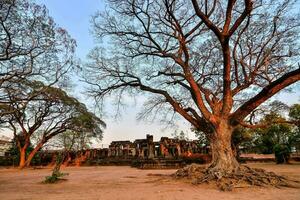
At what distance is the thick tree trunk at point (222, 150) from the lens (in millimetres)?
14773

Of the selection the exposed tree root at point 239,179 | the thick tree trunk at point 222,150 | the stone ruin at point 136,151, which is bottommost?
the exposed tree root at point 239,179

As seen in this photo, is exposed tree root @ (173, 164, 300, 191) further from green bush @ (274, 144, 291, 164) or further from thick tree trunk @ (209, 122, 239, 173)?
green bush @ (274, 144, 291, 164)

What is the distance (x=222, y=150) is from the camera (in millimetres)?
15117

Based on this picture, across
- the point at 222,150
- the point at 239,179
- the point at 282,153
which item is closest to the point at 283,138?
the point at 282,153

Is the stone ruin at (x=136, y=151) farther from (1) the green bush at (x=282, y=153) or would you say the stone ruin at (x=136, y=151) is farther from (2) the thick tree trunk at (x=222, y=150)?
(2) the thick tree trunk at (x=222, y=150)

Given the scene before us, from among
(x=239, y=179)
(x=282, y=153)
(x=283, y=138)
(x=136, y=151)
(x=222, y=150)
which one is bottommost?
(x=239, y=179)

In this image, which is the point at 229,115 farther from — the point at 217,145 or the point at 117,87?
the point at 117,87

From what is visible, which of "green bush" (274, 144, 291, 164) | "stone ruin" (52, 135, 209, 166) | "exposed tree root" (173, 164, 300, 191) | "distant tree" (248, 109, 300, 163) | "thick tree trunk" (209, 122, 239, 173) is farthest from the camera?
"stone ruin" (52, 135, 209, 166)

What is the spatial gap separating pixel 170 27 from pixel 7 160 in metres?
36.4

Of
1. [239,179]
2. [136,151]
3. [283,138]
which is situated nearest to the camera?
[239,179]

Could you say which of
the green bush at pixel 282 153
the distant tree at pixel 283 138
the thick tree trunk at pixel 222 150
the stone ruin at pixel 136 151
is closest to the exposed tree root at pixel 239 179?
the thick tree trunk at pixel 222 150

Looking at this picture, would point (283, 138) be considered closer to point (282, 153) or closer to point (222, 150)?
point (282, 153)

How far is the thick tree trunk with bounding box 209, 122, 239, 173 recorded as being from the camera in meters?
14.8

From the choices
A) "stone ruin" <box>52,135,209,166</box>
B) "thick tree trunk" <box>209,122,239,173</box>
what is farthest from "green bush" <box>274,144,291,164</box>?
"thick tree trunk" <box>209,122,239,173</box>
